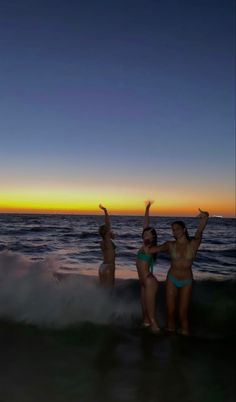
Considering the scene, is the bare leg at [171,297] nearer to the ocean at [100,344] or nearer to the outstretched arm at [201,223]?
the ocean at [100,344]

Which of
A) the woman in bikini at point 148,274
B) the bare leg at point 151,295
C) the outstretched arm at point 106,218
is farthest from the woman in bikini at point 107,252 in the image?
the bare leg at point 151,295

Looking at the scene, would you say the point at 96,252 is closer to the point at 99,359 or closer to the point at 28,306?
the point at 28,306

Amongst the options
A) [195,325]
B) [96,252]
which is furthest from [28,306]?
[96,252]

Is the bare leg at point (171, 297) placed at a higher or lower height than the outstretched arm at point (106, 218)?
lower

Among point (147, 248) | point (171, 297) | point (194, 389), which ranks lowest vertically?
point (194, 389)

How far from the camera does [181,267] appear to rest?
23.3ft

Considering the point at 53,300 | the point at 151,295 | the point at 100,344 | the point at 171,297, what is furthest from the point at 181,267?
the point at 53,300

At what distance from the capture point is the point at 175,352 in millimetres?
6375

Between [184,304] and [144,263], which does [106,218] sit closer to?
[144,263]

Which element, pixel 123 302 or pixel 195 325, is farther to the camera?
pixel 123 302

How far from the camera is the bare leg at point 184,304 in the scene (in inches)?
281

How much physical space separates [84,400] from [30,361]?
1352mm

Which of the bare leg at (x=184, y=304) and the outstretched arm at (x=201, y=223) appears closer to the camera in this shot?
the outstretched arm at (x=201, y=223)

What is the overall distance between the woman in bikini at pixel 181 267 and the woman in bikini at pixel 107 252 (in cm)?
144
